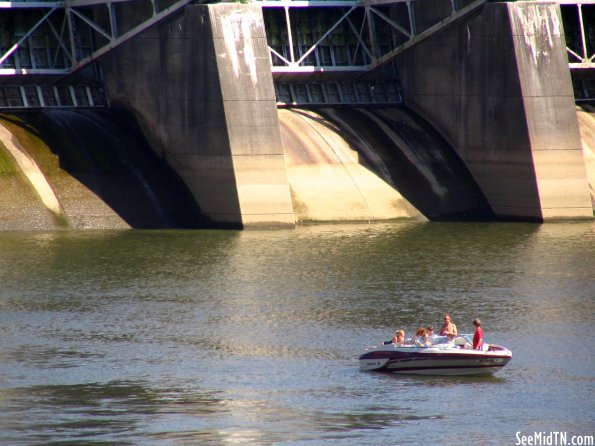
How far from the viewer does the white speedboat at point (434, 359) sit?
3466 cm

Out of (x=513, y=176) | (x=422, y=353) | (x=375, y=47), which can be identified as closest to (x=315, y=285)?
(x=422, y=353)

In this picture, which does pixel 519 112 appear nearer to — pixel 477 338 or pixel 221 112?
pixel 221 112

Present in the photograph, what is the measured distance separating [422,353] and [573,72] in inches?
1846

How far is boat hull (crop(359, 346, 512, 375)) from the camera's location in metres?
Answer: 34.7

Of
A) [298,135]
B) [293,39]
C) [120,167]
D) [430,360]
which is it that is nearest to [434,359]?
[430,360]

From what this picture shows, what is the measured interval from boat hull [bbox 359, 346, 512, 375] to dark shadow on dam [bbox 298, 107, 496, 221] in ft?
102

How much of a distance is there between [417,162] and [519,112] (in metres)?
6.56

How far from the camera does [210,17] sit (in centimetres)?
5994

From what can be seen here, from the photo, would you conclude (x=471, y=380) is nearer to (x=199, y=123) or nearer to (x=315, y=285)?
(x=315, y=285)

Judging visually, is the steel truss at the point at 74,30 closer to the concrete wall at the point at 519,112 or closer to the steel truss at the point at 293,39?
the steel truss at the point at 293,39

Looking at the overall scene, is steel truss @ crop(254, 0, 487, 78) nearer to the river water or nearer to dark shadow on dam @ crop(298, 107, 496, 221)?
dark shadow on dam @ crop(298, 107, 496, 221)

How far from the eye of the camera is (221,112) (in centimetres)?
5972

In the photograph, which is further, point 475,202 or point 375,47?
point 375,47

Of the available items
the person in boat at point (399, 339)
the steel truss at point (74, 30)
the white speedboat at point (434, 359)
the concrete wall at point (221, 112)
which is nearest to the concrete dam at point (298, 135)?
the concrete wall at point (221, 112)
